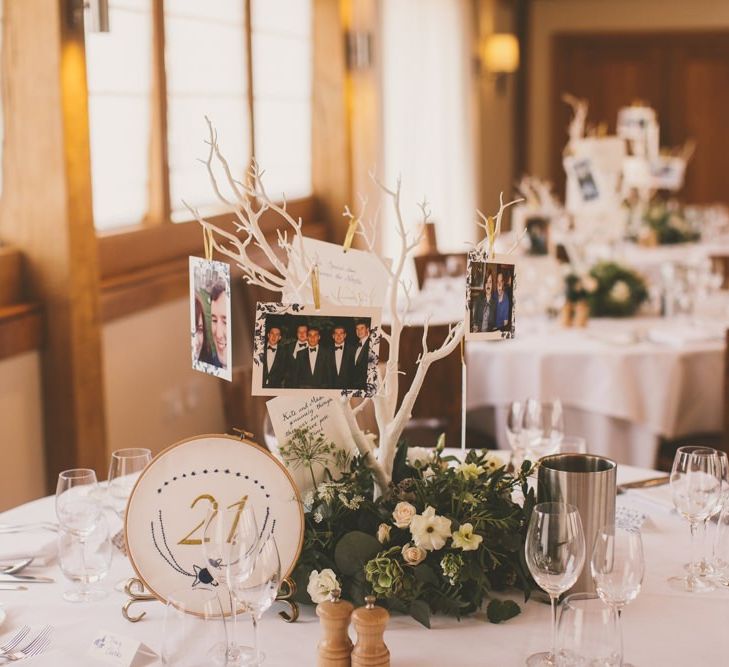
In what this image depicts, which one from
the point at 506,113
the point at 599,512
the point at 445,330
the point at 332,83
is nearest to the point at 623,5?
the point at 506,113

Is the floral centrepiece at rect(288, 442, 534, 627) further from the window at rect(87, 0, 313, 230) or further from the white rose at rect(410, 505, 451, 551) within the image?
the window at rect(87, 0, 313, 230)

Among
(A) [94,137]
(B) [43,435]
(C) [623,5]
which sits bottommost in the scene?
(B) [43,435]

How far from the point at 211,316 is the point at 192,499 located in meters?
0.27

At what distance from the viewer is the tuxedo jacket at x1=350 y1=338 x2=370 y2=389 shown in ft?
4.99

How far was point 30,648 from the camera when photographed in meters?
1.49

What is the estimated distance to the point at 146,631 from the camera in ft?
5.06

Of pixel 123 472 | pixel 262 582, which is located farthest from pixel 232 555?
pixel 123 472

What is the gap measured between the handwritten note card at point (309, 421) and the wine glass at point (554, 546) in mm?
389

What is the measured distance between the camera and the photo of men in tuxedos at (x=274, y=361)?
1501 mm

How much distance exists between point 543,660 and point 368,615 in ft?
0.85

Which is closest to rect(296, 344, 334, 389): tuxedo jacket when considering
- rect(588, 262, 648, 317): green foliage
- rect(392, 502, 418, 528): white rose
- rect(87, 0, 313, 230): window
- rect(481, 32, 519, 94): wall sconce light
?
rect(392, 502, 418, 528): white rose

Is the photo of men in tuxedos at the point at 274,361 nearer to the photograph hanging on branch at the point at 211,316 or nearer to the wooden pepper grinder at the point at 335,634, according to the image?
the photograph hanging on branch at the point at 211,316

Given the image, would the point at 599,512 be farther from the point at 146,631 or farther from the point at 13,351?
the point at 13,351

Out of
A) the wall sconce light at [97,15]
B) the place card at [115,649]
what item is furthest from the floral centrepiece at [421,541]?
the wall sconce light at [97,15]
